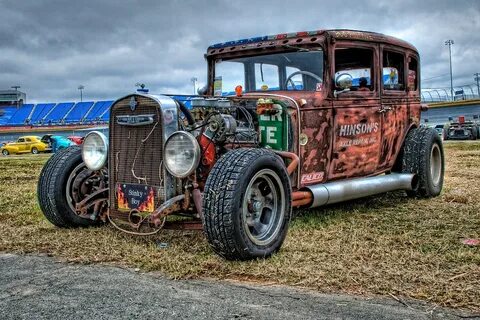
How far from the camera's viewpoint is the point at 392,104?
22.9 ft

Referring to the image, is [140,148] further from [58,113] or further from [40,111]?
[40,111]

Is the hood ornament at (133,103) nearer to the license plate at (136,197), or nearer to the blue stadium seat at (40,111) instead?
the license plate at (136,197)

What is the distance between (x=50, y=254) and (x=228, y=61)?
3.29 m

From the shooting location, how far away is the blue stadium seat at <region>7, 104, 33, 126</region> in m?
63.4

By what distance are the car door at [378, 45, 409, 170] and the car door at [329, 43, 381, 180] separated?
194 mm

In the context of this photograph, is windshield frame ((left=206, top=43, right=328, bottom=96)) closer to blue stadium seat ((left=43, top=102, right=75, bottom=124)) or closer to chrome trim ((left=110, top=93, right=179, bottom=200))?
chrome trim ((left=110, top=93, right=179, bottom=200))

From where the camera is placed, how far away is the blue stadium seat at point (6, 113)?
6415 cm

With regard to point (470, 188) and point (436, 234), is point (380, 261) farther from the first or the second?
point (470, 188)

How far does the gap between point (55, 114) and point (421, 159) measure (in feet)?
200

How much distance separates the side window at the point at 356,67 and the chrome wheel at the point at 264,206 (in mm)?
1909

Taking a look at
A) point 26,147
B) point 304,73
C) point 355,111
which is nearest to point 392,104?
point 355,111

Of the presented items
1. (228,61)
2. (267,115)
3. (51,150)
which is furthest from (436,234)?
(51,150)

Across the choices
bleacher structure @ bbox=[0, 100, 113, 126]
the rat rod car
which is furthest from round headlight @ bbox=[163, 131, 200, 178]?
bleacher structure @ bbox=[0, 100, 113, 126]

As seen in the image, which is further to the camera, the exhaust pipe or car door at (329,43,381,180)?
car door at (329,43,381,180)
